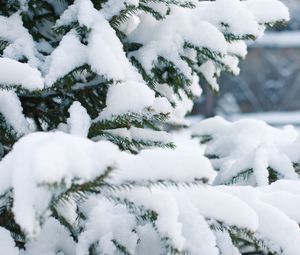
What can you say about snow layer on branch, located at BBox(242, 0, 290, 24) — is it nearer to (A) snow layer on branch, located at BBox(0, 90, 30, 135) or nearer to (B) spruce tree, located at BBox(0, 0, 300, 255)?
(B) spruce tree, located at BBox(0, 0, 300, 255)

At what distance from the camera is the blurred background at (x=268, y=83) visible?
37.3 feet

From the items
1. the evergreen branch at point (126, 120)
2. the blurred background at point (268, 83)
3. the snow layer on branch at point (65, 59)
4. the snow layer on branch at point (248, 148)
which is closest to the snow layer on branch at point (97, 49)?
the snow layer on branch at point (65, 59)

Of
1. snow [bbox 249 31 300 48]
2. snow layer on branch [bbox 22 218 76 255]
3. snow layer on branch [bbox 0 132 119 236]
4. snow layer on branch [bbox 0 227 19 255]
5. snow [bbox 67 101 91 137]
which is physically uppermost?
snow layer on branch [bbox 0 132 119 236]

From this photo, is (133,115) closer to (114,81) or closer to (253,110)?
(114,81)

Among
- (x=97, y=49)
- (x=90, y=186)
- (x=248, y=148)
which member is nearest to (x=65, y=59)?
(x=97, y=49)

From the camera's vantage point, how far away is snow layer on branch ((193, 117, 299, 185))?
2020mm

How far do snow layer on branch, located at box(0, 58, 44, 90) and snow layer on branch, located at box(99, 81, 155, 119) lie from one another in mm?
234

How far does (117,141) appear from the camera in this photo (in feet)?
5.57

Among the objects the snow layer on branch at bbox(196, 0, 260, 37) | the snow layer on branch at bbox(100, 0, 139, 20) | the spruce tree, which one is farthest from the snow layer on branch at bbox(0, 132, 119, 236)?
the snow layer on branch at bbox(196, 0, 260, 37)

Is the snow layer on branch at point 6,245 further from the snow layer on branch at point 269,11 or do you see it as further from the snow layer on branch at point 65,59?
the snow layer on branch at point 269,11

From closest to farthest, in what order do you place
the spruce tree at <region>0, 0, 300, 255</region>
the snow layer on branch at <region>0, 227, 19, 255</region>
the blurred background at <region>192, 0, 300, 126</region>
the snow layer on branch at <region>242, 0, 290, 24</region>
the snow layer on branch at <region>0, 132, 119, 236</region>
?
the snow layer on branch at <region>0, 132, 119, 236</region> < the spruce tree at <region>0, 0, 300, 255</region> < the snow layer on branch at <region>0, 227, 19, 255</region> < the snow layer on branch at <region>242, 0, 290, 24</region> < the blurred background at <region>192, 0, 300, 126</region>

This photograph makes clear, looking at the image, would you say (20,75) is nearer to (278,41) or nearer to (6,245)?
(6,245)

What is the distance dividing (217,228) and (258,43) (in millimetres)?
10446

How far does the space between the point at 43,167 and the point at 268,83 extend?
1102cm
